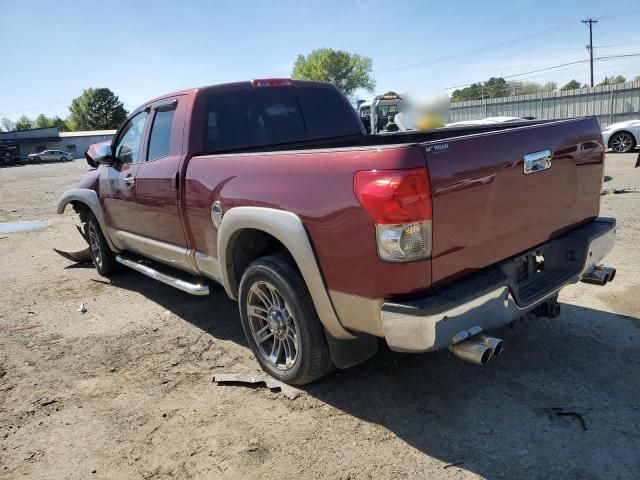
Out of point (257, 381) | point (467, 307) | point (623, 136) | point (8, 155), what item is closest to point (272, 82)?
point (257, 381)

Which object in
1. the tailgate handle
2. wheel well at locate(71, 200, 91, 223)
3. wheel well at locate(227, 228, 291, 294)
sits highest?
the tailgate handle

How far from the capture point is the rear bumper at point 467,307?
7.86ft

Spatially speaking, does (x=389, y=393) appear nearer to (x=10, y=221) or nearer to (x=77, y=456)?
(x=77, y=456)

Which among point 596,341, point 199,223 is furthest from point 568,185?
point 199,223

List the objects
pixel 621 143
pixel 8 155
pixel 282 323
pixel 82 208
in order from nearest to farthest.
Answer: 1. pixel 282 323
2. pixel 82 208
3. pixel 621 143
4. pixel 8 155

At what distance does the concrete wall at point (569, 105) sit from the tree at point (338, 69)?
56.5 meters

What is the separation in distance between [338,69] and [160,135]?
89.1 m

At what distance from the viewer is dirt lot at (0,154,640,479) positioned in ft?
8.53

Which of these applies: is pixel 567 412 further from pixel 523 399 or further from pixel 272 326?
pixel 272 326

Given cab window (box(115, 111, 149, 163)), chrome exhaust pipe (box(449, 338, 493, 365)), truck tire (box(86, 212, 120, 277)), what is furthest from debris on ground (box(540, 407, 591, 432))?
truck tire (box(86, 212, 120, 277))

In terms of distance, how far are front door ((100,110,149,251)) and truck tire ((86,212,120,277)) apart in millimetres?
555

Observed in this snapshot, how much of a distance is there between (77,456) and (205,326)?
1823 mm

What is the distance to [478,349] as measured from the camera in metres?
2.46

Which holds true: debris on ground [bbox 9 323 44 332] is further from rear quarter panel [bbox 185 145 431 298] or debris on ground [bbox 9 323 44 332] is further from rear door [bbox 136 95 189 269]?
rear quarter panel [bbox 185 145 431 298]
